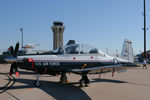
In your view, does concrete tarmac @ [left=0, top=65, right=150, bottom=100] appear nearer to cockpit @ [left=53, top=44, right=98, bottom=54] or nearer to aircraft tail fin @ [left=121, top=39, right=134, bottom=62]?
cockpit @ [left=53, top=44, right=98, bottom=54]

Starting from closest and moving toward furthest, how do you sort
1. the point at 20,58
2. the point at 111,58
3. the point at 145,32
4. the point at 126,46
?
the point at 20,58, the point at 111,58, the point at 126,46, the point at 145,32

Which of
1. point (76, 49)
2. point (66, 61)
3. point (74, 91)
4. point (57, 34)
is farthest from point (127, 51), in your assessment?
point (57, 34)

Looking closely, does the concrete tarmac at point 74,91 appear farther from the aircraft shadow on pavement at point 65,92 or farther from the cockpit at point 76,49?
the cockpit at point 76,49

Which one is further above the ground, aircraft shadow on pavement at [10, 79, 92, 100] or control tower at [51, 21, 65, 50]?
control tower at [51, 21, 65, 50]

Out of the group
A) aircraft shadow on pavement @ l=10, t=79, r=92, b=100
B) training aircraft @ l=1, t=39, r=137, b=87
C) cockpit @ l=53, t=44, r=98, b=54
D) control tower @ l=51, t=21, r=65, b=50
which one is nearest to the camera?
aircraft shadow on pavement @ l=10, t=79, r=92, b=100

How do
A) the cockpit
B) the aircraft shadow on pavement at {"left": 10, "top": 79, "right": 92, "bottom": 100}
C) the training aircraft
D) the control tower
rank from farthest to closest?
the control tower < the cockpit < the training aircraft < the aircraft shadow on pavement at {"left": 10, "top": 79, "right": 92, "bottom": 100}

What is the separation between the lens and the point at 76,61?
8859mm

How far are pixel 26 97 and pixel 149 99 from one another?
5.06 meters

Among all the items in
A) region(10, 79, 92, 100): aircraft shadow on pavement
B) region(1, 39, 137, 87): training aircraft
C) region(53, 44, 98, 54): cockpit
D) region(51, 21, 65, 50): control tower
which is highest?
region(51, 21, 65, 50): control tower

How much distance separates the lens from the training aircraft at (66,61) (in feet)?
25.9

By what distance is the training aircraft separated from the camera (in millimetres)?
7902

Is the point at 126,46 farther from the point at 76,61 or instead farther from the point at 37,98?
the point at 37,98

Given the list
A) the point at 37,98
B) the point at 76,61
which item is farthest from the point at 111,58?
the point at 37,98

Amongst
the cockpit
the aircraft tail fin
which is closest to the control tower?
the aircraft tail fin
